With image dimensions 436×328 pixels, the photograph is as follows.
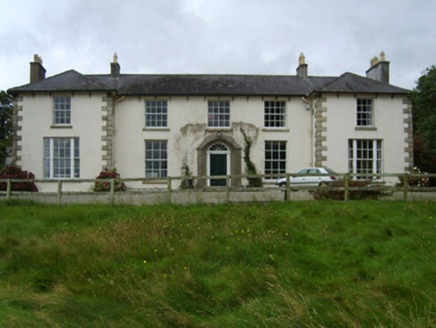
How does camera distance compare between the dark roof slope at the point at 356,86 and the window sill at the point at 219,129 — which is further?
the window sill at the point at 219,129

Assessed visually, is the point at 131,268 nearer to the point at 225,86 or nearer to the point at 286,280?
the point at 286,280

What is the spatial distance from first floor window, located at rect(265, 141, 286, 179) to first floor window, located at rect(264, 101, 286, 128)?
43.7 inches

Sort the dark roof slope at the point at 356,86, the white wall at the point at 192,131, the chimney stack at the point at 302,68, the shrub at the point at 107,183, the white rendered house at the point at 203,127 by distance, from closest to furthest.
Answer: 1. the shrub at the point at 107,183
2. the white rendered house at the point at 203,127
3. the dark roof slope at the point at 356,86
4. the white wall at the point at 192,131
5. the chimney stack at the point at 302,68

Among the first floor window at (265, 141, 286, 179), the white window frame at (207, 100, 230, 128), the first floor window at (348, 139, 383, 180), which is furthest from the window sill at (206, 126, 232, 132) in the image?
the first floor window at (348, 139, 383, 180)

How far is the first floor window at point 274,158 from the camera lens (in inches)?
796

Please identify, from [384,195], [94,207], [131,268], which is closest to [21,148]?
[94,207]

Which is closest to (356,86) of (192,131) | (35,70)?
(192,131)

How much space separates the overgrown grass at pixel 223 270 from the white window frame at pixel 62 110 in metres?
11.7

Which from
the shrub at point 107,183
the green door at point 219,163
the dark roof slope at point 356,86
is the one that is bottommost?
the shrub at point 107,183

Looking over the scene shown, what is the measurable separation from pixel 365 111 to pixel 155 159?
1251 cm

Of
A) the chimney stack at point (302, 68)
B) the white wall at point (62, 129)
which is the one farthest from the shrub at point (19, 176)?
the chimney stack at point (302, 68)

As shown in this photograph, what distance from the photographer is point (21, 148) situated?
1880 cm

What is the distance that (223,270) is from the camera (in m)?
5.29

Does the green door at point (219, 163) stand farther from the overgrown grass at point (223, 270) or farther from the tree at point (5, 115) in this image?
the tree at point (5, 115)
